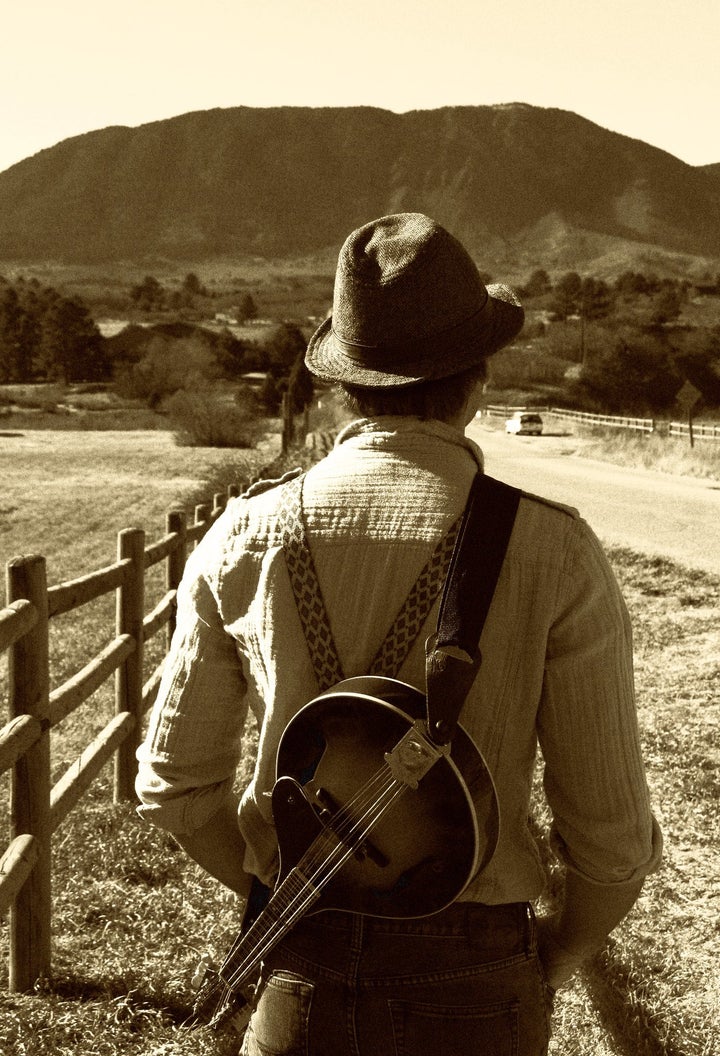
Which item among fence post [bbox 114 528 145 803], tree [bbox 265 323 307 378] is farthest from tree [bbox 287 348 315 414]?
tree [bbox 265 323 307 378]

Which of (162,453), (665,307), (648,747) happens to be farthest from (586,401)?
(648,747)

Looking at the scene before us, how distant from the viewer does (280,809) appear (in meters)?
1.60

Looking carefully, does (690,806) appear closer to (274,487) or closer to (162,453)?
(274,487)

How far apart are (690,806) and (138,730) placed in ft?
9.21

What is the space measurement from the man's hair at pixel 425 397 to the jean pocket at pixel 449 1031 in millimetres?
828

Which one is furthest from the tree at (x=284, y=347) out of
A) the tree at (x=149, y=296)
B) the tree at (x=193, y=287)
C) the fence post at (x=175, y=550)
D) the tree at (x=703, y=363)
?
the fence post at (x=175, y=550)

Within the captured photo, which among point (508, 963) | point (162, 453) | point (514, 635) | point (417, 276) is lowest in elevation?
point (162, 453)

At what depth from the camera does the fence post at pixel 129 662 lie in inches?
225

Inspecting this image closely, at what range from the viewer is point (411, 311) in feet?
5.39

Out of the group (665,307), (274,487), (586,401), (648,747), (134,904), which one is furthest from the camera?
(665,307)

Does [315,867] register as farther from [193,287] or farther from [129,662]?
[193,287]

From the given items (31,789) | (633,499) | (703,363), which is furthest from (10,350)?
(31,789)

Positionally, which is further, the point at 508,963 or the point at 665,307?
the point at 665,307

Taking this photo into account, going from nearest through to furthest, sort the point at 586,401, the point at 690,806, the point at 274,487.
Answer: the point at 274,487, the point at 690,806, the point at 586,401
